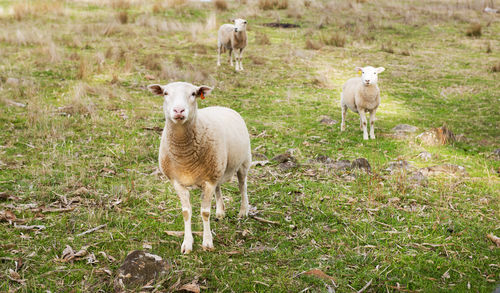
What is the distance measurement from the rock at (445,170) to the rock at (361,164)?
34.4 inches

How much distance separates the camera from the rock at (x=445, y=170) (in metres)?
6.55

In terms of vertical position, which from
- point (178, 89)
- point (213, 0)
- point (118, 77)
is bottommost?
point (118, 77)

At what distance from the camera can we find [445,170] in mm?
6652

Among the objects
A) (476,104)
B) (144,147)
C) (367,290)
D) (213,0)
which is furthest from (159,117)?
(213,0)

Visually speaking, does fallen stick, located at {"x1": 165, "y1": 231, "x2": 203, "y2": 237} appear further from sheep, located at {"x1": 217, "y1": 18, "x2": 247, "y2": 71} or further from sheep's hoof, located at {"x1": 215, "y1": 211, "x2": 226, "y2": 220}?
sheep, located at {"x1": 217, "y1": 18, "x2": 247, "y2": 71}

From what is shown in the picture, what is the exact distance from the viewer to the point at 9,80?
412 inches

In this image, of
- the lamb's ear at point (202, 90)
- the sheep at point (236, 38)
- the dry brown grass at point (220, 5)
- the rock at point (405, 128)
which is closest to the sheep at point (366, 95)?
the rock at point (405, 128)

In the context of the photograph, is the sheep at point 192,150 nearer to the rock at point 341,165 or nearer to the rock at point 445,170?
the rock at point 341,165

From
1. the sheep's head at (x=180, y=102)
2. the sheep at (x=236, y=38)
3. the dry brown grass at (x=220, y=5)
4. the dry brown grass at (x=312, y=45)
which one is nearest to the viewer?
the sheep's head at (x=180, y=102)

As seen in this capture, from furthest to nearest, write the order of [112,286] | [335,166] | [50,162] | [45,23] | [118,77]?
[45,23] < [118,77] < [335,166] < [50,162] < [112,286]

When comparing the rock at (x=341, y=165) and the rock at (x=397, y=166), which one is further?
the rock at (x=341, y=165)

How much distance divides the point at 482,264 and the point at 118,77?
10.9 metres

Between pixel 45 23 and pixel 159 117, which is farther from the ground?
pixel 45 23

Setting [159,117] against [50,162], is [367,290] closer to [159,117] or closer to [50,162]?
[50,162]
